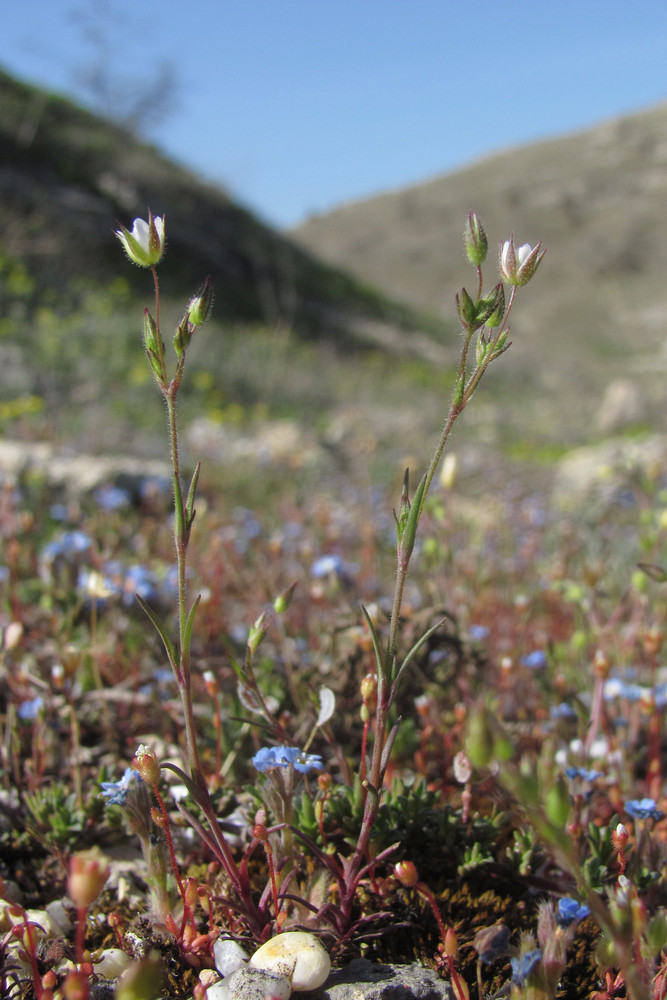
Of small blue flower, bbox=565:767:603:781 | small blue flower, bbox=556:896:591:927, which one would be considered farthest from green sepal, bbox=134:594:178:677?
small blue flower, bbox=565:767:603:781

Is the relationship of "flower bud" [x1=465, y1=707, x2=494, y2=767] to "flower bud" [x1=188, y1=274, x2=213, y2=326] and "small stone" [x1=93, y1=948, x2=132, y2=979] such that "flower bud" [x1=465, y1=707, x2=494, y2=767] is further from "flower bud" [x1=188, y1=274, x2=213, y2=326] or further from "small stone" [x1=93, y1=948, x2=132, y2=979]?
"small stone" [x1=93, y1=948, x2=132, y2=979]

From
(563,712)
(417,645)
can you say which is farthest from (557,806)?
(563,712)

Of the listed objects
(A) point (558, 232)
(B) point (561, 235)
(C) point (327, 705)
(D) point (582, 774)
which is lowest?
(D) point (582, 774)

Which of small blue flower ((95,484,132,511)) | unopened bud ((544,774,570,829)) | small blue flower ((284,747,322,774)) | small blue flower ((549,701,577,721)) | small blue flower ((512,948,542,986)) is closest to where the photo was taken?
unopened bud ((544,774,570,829))

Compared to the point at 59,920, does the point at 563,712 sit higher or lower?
higher

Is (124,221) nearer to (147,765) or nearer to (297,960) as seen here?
(147,765)

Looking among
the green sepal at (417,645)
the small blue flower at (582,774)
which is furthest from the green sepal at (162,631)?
the small blue flower at (582,774)

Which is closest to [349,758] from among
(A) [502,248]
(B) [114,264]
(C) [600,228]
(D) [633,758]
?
(D) [633,758]
